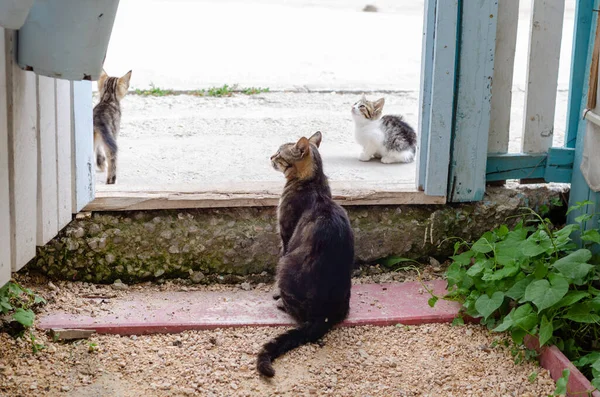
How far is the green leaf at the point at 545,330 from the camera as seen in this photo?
3334 millimetres

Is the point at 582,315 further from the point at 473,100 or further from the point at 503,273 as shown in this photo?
the point at 473,100

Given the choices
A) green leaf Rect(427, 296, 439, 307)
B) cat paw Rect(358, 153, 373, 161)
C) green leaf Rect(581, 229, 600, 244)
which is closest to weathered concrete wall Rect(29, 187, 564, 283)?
green leaf Rect(427, 296, 439, 307)

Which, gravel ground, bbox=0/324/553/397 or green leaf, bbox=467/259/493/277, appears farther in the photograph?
green leaf, bbox=467/259/493/277

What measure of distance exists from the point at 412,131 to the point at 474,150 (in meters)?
2.22

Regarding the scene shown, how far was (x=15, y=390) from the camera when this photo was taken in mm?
3164

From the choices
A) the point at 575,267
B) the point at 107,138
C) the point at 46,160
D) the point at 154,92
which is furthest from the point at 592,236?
the point at 154,92

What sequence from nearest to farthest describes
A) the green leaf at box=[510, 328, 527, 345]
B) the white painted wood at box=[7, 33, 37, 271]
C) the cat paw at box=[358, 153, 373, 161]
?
the white painted wood at box=[7, 33, 37, 271], the green leaf at box=[510, 328, 527, 345], the cat paw at box=[358, 153, 373, 161]

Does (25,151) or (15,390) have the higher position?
(25,151)

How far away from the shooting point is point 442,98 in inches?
165

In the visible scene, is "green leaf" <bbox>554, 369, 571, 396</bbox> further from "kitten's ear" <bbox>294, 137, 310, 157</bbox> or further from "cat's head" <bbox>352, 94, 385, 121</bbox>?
"cat's head" <bbox>352, 94, 385, 121</bbox>

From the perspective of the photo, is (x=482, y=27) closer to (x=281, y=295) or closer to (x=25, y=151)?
(x=281, y=295)

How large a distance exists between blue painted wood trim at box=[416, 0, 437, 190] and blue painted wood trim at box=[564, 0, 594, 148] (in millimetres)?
777

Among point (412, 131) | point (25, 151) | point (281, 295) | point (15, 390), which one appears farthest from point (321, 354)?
point (412, 131)

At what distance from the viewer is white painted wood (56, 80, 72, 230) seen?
367 cm
